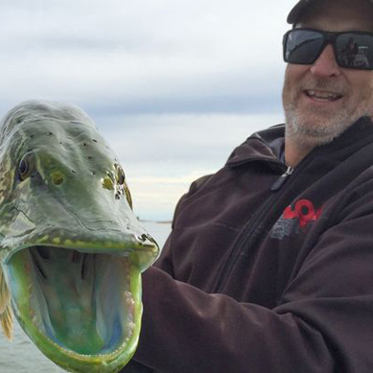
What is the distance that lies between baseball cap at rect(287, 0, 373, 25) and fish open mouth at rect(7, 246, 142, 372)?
3.07 metres

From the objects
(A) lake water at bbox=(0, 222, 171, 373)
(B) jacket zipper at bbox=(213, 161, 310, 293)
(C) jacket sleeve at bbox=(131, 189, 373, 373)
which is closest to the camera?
(C) jacket sleeve at bbox=(131, 189, 373, 373)

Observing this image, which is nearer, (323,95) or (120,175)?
(120,175)

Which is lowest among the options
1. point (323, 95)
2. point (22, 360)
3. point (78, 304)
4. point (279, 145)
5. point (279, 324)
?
point (22, 360)

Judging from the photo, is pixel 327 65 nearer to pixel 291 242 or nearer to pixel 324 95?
pixel 324 95

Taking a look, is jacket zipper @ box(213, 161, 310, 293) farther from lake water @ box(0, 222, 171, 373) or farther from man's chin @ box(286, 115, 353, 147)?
lake water @ box(0, 222, 171, 373)

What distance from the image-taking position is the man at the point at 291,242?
236cm

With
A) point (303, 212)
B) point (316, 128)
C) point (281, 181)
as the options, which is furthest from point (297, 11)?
point (303, 212)

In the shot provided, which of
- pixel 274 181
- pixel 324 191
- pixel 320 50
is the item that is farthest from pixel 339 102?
pixel 324 191

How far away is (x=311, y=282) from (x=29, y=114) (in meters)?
1.34

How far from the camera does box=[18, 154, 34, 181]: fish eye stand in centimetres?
199

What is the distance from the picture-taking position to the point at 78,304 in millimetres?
1703

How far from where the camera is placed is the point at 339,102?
409cm

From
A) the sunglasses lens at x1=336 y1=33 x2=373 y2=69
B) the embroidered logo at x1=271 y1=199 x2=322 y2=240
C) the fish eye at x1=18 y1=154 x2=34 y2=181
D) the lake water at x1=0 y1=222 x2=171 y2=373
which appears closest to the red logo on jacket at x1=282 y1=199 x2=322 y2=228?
the embroidered logo at x1=271 y1=199 x2=322 y2=240

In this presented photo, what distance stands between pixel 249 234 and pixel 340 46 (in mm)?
1307
